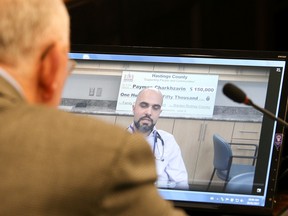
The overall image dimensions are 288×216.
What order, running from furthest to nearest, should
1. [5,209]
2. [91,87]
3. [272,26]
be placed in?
[272,26] < [91,87] < [5,209]

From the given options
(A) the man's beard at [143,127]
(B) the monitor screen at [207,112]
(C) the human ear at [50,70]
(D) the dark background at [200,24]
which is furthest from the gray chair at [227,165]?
(D) the dark background at [200,24]

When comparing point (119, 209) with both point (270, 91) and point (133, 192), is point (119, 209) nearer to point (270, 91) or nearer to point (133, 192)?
point (133, 192)

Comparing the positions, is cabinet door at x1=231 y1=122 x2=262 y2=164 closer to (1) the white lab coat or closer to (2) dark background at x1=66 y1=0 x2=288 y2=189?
(1) the white lab coat

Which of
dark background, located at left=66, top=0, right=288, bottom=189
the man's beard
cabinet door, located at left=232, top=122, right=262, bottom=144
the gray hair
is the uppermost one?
dark background, located at left=66, top=0, right=288, bottom=189

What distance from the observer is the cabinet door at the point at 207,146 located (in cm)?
138

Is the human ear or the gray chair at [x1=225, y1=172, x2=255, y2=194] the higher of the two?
the human ear

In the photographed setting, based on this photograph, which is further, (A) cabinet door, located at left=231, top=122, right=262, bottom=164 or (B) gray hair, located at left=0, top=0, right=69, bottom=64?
(A) cabinet door, located at left=231, top=122, right=262, bottom=164

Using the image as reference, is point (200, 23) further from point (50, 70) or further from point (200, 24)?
point (50, 70)

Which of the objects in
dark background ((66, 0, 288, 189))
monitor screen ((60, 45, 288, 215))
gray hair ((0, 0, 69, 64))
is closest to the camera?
gray hair ((0, 0, 69, 64))

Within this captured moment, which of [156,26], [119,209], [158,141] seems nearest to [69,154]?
[119,209]

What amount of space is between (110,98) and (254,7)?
3.84ft

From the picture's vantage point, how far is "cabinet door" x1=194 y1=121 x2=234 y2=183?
54.4 inches

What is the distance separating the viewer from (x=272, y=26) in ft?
7.83

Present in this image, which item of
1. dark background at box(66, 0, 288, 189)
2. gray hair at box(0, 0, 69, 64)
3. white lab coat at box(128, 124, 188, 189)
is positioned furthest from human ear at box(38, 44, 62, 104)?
dark background at box(66, 0, 288, 189)
